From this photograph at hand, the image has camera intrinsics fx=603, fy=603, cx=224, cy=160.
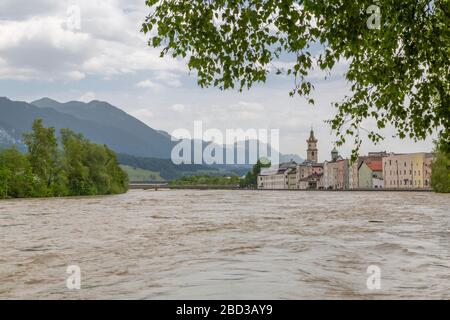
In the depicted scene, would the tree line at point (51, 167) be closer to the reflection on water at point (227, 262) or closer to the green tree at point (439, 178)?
the green tree at point (439, 178)

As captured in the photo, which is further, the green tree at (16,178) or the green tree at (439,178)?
the green tree at (439,178)

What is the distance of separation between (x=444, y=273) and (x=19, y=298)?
11390mm

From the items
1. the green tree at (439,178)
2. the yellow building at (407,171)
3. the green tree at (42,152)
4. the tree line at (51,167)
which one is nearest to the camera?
the tree line at (51,167)

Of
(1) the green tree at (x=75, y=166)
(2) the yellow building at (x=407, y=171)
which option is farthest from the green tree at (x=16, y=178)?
(2) the yellow building at (x=407, y=171)

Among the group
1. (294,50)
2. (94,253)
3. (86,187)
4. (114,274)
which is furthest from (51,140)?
(294,50)

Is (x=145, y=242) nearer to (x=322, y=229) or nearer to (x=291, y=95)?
(x=322, y=229)

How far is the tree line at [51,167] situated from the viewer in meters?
95.6

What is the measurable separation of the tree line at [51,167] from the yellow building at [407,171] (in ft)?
328

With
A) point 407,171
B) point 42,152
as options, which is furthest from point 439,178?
point 42,152

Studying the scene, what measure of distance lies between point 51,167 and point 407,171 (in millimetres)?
115726

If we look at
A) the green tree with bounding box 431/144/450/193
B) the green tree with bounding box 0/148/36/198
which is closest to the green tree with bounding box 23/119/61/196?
the green tree with bounding box 0/148/36/198

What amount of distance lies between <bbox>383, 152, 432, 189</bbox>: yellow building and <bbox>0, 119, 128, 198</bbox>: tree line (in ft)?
328

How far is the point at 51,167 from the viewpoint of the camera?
101 m

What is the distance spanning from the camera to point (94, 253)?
22656 millimetres
